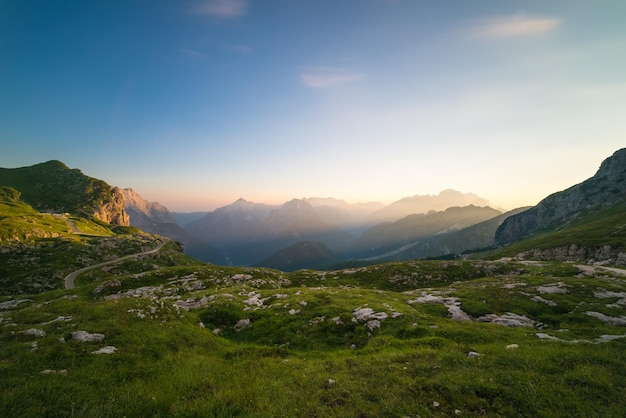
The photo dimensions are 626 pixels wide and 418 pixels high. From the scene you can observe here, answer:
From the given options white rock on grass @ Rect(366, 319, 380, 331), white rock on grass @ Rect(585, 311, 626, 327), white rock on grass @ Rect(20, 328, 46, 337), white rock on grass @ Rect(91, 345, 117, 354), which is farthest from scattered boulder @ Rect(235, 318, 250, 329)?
white rock on grass @ Rect(585, 311, 626, 327)

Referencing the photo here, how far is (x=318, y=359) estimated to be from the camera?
18391 mm

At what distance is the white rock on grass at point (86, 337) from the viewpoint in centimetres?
1644

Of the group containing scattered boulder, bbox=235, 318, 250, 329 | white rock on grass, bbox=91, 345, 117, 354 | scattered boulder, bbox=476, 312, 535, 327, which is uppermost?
white rock on grass, bbox=91, 345, 117, 354

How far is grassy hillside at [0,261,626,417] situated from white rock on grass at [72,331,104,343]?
0.26 meters

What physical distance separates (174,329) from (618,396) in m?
27.0

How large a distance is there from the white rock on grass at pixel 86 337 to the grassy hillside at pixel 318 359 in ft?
0.86

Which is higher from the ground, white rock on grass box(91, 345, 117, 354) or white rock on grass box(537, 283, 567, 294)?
white rock on grass box(91, 345, 117, 354)

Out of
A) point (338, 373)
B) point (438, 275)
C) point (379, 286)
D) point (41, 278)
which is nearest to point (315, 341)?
point (338, 373)

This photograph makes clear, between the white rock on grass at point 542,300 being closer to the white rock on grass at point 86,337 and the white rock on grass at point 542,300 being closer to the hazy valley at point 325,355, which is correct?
the hazy valley at point 325,355

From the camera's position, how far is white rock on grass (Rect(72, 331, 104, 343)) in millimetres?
16438

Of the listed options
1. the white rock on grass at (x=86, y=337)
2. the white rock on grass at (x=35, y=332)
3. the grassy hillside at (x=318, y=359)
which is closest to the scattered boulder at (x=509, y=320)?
the grassy hillside at (x=318, y=359)

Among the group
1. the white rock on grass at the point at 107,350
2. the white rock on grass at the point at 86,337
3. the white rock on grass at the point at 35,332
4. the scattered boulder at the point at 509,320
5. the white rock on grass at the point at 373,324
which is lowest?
the scattered boulder at the point at 509,320

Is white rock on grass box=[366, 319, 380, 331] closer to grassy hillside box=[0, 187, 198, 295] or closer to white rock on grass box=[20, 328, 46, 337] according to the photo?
white rock on grass box=[20, 328, 46, 337]

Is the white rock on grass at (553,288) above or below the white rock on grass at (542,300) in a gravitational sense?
above
